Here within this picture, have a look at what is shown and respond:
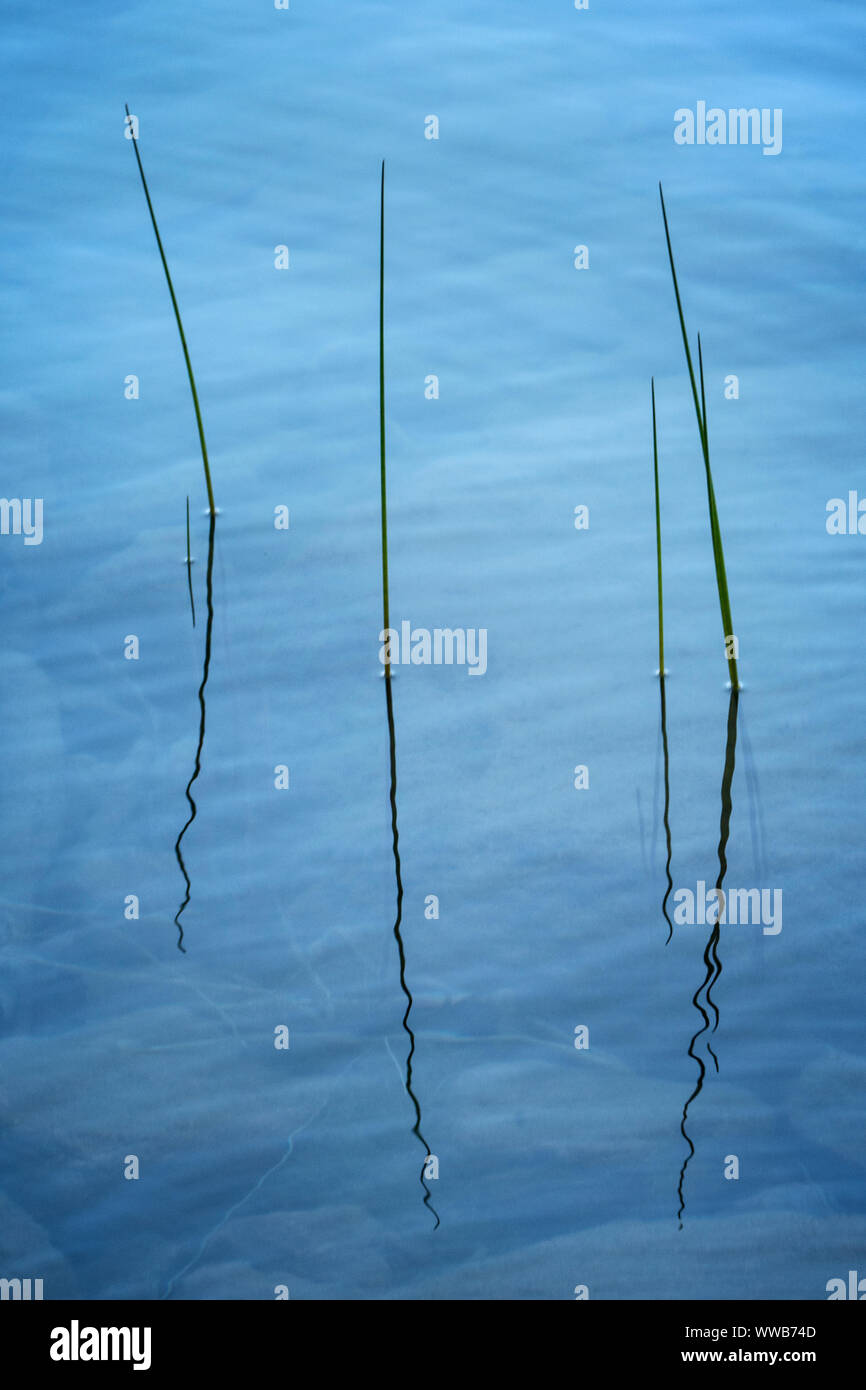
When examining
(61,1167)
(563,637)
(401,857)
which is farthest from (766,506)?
(61,1167)

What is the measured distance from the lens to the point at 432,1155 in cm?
145

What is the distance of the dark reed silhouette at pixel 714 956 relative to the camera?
1.47m

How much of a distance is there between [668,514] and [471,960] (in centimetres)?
115

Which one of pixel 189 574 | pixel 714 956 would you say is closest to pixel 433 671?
pixel 189 574

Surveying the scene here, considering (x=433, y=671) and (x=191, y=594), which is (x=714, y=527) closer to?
(x=433, y=671)

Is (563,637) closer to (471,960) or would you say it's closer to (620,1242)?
(471,960)

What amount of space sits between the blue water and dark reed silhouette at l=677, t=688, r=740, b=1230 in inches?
0.5

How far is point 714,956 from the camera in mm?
1695

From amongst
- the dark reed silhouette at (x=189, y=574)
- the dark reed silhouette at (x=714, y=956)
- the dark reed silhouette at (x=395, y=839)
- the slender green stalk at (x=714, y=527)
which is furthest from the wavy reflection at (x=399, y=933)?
the slender green stalk at (x=714, y=527)

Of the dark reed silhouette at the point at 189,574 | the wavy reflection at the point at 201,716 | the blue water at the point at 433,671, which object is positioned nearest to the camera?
the blue water at the point at 433,671

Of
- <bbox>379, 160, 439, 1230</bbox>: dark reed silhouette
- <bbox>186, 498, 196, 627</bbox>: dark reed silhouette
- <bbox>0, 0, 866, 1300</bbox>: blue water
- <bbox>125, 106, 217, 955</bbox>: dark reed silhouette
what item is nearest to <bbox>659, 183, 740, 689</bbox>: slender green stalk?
<bbox>0, 0, 866, 1300</bbox>: blue water

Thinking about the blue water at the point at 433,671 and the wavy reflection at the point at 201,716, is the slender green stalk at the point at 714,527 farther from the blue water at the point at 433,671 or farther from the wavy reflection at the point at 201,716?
the wavy reflection at the point at 201,716

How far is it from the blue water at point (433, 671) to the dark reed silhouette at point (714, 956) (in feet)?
0.04

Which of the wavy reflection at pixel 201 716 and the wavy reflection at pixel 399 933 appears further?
the wavy reflection at pixel 201 716
